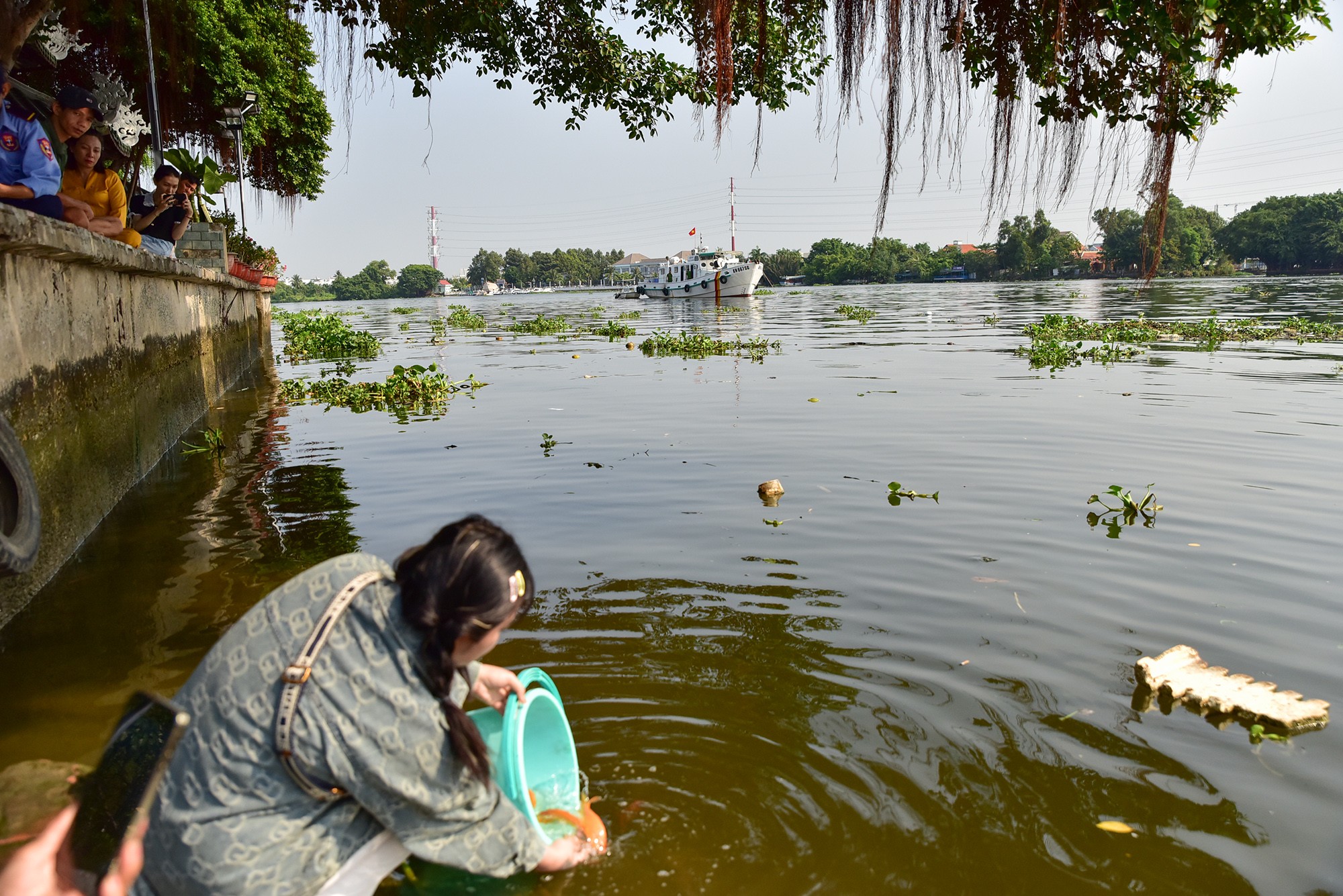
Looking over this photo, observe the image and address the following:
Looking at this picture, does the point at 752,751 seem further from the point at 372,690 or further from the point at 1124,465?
the point at 1124,465

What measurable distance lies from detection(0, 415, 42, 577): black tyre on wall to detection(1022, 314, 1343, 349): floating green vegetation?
16860 mm

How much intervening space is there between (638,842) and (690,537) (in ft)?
9.54

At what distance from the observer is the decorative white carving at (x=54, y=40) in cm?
1034

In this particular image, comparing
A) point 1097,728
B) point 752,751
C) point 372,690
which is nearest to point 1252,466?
point 1097,728

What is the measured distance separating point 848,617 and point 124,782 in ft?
10.3

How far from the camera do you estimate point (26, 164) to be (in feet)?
19.1

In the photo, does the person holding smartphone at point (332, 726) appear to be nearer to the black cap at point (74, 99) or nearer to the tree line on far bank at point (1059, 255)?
the black cap at point (74, 99)

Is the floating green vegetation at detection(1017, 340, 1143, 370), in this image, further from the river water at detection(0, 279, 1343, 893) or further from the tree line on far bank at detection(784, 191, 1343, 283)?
the tree line on far bank at detection(784, 191, 1343, 283)

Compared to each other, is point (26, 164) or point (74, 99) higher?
point (74, 99)

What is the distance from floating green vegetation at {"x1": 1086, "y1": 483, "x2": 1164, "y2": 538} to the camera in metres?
5.64

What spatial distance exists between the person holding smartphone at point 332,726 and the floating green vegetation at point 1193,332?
1718cm

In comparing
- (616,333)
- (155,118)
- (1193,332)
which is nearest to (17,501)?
(155,118)

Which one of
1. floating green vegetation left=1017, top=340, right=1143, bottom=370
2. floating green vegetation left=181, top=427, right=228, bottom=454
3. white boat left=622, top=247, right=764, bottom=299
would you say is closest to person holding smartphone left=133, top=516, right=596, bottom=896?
floating green vegetation left=181, top=427, right=228, bottom=454

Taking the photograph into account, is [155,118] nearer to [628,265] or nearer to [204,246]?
[204,246]
